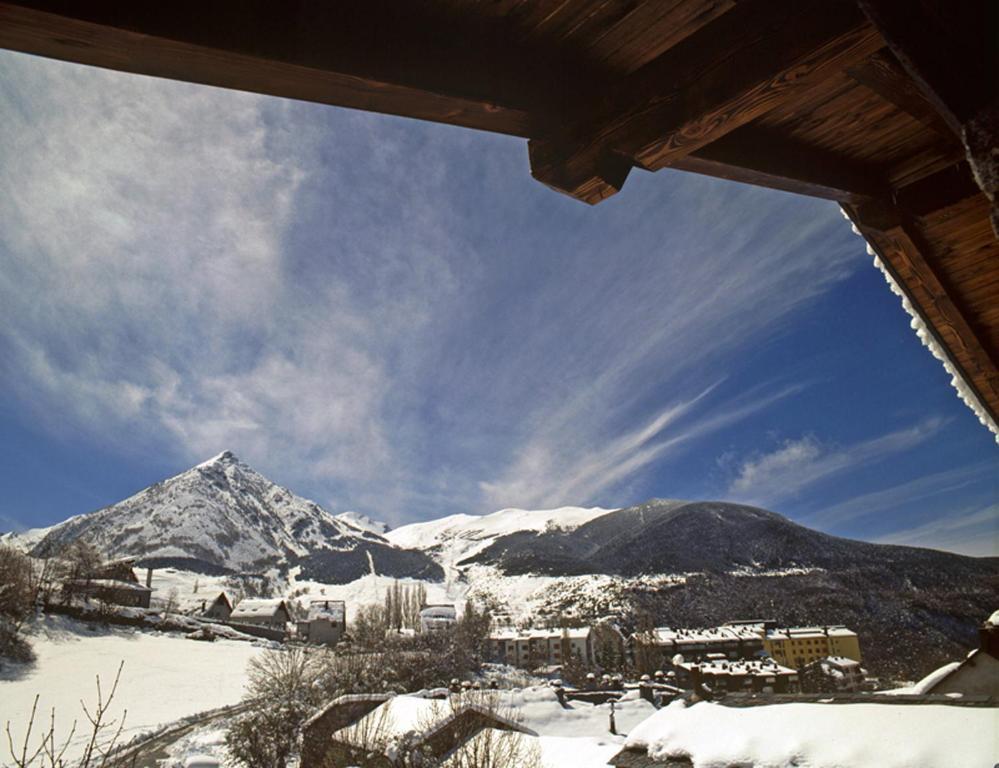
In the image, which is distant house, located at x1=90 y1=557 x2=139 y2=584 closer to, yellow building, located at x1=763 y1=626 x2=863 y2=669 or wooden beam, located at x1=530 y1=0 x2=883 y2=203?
wooden beam, located at x1=530 y1=0 x2=883 y2=203

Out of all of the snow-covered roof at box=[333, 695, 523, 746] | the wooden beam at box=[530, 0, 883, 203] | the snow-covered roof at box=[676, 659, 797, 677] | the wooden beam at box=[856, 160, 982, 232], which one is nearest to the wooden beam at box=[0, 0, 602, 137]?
the wooden beam at box=[530, 0, 883, 203]

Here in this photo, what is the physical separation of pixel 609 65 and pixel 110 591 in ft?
256

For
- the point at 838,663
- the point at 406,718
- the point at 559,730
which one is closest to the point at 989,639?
the point at 406,718

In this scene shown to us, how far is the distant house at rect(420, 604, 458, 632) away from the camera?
256 feet

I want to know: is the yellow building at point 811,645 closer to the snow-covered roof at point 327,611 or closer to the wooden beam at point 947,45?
the snow-covered roof at point 327,611

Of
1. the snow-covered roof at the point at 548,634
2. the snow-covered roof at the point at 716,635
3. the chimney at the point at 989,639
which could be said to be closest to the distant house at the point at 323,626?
the snow-covered roof at the point at 548,634

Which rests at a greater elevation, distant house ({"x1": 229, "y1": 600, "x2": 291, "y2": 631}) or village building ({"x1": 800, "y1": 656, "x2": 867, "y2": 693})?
distant house ({"x1": 229, "y1": 600, "x2": 291, "y2": 631})

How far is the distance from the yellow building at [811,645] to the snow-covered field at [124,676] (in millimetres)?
64652

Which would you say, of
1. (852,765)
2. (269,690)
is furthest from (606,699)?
(852,765)

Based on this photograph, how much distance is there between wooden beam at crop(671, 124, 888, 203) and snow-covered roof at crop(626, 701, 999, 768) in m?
7.89

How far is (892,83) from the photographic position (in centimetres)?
256

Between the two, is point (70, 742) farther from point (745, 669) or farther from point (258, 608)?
point (258, 608)

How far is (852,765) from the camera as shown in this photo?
26.0 ft

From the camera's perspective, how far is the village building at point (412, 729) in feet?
67.3
